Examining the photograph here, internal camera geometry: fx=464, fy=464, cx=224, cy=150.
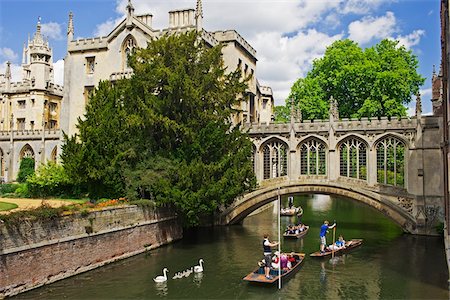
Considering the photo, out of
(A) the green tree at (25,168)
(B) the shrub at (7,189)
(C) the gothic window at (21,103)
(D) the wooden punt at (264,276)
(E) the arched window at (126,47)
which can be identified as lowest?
(D) the wooden punt at (264,276)

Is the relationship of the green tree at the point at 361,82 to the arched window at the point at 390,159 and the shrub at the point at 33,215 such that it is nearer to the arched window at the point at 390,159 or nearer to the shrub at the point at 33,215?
the arched window at the point at 390,159

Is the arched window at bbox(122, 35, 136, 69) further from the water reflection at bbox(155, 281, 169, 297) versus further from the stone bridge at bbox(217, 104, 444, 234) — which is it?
the water reflection at bbox(155, 281, 169, 297)

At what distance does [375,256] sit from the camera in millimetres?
20094

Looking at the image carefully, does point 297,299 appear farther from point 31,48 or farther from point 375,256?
point 31,48

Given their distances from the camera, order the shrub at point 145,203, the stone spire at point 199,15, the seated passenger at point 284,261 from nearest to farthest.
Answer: the seated passenger at point 284,261 < the shrub at point 145,203 < the stone spire at point 199,15

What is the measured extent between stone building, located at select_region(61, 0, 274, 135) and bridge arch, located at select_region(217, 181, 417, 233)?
6229 mm

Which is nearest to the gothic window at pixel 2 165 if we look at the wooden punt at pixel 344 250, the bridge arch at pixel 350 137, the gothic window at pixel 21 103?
the gothic window at pixel 21 103

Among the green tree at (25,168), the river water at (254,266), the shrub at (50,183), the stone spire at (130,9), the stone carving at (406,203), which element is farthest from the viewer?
the green tree at (25,168)

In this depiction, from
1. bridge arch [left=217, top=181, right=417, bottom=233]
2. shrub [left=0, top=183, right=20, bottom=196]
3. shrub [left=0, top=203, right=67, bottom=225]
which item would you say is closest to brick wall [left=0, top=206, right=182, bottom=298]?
shrub [left=0, top=203, right=67, bottom=225]

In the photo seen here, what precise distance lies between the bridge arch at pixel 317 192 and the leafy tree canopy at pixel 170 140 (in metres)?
4.60

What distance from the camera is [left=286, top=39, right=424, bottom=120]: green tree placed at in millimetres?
31562

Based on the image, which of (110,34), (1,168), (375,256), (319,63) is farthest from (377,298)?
(1,168)

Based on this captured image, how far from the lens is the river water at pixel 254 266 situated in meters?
14.5

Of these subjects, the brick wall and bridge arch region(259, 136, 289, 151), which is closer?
the brick wall
